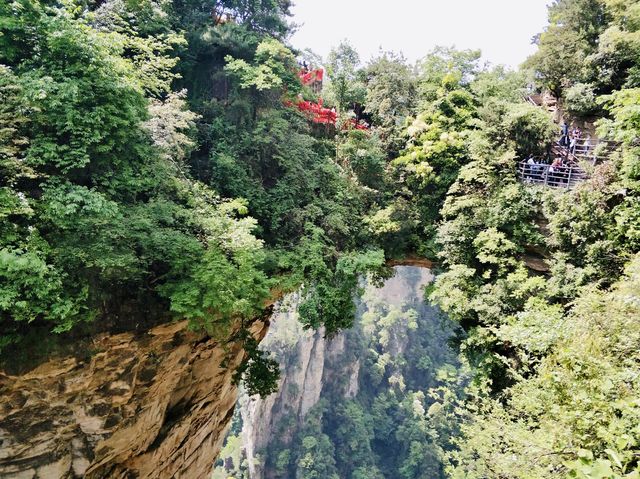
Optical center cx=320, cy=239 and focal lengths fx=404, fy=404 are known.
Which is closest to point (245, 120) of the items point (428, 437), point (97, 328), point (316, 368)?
point (97, 328)

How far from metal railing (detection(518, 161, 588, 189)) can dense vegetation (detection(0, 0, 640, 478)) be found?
2.06 ft

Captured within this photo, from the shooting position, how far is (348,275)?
11.9 meters

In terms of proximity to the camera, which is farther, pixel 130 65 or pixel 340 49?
pixel 340 49

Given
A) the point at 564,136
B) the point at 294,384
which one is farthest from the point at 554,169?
the point at 294,384

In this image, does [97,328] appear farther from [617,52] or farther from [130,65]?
[617,52]

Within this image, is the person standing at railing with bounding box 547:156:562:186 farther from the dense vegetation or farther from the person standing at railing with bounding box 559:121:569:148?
the person standing at railing with bounding box 559:121:569:148

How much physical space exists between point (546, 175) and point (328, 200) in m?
6.50

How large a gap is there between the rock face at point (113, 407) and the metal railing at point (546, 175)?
10.0 m

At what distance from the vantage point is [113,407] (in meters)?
8.83

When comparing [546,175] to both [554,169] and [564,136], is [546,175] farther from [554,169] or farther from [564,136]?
[564,136]

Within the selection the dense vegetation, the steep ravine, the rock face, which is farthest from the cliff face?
the rock face

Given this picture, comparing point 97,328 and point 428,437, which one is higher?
point 97,328

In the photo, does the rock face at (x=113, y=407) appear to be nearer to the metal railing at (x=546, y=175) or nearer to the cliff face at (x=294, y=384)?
the metal railing at (x=546, y=175)

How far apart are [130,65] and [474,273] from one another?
10.1 metres
